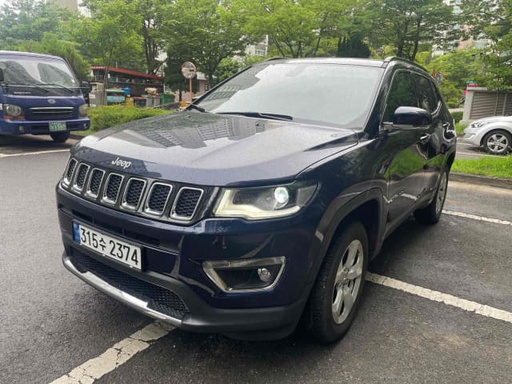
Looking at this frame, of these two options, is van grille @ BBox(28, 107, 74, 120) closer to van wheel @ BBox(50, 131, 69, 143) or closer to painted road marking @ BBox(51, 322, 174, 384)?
van wheel @ BBox(50, 131, 69, 143)

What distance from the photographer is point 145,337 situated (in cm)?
A: 248

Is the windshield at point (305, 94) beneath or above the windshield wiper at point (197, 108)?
above

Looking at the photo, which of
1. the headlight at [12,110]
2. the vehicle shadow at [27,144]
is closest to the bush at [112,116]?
the vehicle shadow at [27,144]

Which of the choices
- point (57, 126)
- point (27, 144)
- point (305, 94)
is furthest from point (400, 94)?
point (27, 144)

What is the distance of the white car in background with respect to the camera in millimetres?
10453

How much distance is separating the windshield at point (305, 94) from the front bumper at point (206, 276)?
1.18m

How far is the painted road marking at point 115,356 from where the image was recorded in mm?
2127

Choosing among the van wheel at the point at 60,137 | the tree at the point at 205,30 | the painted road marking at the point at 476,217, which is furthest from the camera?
the tree at the point at 205,30

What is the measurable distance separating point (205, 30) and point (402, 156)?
27.8 metres

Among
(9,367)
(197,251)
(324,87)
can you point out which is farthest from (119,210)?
(324,87)

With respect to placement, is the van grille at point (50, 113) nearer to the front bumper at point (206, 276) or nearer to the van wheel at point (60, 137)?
the van wheel at point (60, 137)

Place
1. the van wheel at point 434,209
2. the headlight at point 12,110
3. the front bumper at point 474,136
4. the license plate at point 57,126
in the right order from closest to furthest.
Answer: the van wheel at point 434,209 → the headlight at point 12,110 → the license plate at point 57,126 → the front bumper at point 474,136

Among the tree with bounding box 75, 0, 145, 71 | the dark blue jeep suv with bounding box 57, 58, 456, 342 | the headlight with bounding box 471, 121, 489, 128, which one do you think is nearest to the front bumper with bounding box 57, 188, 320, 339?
the dark blue jeep suv with bounding box 57, 58, 456, 342

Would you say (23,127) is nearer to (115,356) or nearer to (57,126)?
(57,126)
